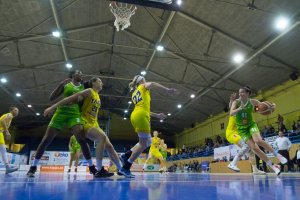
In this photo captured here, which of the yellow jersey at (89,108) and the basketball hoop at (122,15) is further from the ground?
the basketball hoop at (122,15)

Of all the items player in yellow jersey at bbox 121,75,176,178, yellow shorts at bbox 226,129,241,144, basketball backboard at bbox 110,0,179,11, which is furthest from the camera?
yellow shorts at bbox 226,129,241,144

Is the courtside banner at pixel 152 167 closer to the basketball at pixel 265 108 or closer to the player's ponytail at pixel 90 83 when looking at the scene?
the basketball at pixel 265 108

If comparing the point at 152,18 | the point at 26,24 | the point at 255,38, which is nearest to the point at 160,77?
the point at 152,18

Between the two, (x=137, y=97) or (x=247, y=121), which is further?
(x=247, y=121)

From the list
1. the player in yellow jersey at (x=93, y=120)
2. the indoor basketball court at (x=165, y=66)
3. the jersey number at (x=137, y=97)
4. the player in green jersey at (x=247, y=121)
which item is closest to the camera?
the player in yellow jersey at (x=93, y=120)

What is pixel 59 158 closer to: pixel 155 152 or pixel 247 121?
pixel 155 152

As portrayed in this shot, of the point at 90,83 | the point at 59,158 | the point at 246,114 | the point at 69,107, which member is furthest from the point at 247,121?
the point at 59,158

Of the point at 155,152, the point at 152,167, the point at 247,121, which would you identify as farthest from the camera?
the point at 152,167

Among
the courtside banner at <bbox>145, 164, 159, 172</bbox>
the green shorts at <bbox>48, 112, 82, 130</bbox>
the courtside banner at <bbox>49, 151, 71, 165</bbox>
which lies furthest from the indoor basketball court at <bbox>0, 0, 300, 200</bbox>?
the courtside banner at <bbox>49, 151, 71, 165</bbox>

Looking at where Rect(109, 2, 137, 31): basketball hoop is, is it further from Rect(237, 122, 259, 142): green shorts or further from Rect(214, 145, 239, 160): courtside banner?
Rect(214, 145, 239, 160): courtside banner

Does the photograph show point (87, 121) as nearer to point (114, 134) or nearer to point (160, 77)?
point (160, 77)

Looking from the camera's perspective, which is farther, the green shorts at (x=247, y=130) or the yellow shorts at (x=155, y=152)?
the yellow shorts at (x=155, y=152)

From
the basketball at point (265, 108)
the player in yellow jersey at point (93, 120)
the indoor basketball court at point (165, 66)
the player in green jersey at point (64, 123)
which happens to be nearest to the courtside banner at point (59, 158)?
the indoor basketball court at point (165, 66)

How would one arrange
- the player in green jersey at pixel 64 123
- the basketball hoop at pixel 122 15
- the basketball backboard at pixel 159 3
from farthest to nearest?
the basketball hoop at pixel 122 15
the basketball backboard at pixel 159 3
the player in green jersey at pixel 64 123
